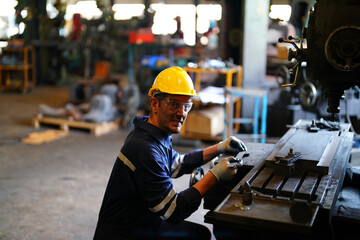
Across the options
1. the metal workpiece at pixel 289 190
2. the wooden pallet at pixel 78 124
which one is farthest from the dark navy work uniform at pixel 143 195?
the wooden pallet at pixel 78 124

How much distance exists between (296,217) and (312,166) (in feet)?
1.52

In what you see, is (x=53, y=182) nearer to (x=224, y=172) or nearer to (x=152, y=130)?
(x=152, y=130)

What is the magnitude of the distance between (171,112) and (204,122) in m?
3.12

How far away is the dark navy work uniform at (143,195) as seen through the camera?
5.76 feet

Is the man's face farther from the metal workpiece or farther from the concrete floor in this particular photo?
the concrete floor

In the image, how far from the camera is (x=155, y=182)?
1.76m

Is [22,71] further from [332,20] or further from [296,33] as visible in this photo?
[332,20]

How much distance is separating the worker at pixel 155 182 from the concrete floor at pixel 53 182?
3.51ft

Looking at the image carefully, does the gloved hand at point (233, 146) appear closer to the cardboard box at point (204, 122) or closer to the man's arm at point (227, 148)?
the man's arm at point (227, 148)

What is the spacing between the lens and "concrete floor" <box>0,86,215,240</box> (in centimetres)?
300

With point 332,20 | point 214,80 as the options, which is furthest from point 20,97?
point 332,20

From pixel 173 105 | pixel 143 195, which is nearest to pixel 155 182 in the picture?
pixel 143 195

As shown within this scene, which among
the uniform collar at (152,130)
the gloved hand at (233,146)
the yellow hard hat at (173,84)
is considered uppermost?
the yellow hard hat at (173,84)

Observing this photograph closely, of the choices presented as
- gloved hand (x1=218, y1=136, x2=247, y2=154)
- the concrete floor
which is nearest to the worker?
gloved hand (x1=218, y1=136, x2=247, y2=154)
